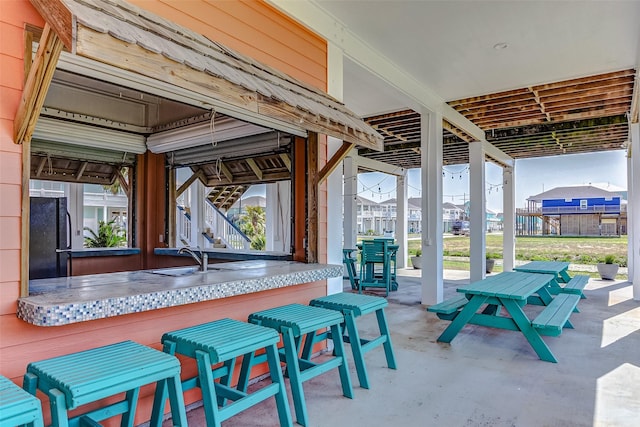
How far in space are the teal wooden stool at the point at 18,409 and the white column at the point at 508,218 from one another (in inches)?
424

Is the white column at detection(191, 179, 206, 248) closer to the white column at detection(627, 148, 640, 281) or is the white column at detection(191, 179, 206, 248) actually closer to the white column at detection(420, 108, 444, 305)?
the white column at detection(420, 108, 444, 305)

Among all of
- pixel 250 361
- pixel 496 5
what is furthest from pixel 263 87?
pixel 496 5

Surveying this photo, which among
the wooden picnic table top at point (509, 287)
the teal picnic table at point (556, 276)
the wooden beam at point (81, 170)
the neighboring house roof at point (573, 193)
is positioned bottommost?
the teal picnic table at point (556, 276)

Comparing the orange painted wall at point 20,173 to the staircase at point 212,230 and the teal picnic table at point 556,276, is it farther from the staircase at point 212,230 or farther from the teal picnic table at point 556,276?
the teal picnic table at point 556,276

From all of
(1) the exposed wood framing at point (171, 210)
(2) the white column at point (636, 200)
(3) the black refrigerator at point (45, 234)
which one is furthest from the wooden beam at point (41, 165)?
(2) the white column at point (636, 200)

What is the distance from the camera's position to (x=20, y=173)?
1954 millimetres

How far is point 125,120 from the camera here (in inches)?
194

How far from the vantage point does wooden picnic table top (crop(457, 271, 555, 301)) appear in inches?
160

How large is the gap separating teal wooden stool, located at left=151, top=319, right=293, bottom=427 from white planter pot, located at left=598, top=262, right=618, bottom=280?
9.33m

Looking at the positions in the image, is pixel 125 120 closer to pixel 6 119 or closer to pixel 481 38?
pixel 6 119

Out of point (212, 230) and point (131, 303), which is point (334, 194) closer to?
point (131, 303)

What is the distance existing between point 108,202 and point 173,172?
3918mm

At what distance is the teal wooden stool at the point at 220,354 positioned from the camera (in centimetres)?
203

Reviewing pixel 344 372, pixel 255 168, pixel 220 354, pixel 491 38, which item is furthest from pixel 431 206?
pixel 220 354
